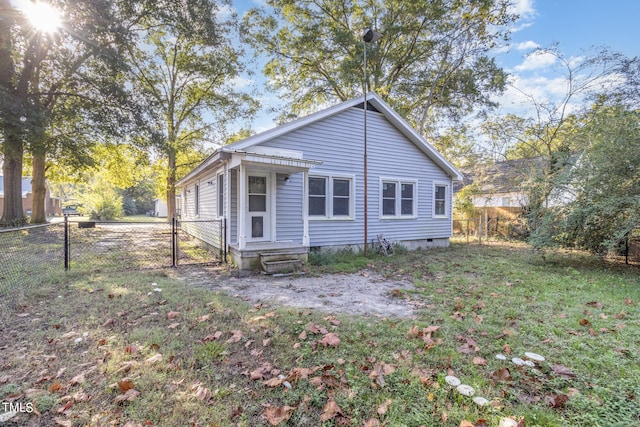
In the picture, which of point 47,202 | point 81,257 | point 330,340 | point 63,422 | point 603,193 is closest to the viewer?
point 63,422

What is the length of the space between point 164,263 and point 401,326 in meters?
6.21

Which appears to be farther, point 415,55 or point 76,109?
point 415,55

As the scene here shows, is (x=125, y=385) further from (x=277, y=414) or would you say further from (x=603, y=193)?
(x=603, y=193)

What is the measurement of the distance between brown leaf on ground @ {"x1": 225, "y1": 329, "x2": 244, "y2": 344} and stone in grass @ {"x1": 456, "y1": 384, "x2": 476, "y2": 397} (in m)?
2.09

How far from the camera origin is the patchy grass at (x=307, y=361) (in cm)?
210

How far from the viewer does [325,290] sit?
543 centimetres

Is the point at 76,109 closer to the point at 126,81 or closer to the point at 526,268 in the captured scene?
the point at 126,81

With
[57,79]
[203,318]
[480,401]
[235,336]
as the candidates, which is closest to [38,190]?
[57,79]

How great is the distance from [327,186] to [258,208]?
7.30ft

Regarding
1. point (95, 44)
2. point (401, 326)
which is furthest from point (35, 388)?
point (95, 44)

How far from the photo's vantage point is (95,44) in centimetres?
1112

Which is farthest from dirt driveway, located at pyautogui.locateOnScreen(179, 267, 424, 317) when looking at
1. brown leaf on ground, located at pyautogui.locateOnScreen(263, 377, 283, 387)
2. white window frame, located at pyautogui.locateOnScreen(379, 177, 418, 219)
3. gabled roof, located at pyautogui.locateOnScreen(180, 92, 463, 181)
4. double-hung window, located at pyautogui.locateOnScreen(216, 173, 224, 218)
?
white window frame, located at pyautogui.locateOnScreen(379, 177, 418, 219)

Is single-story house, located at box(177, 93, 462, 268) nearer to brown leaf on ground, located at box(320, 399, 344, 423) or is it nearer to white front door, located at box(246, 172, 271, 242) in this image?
white front door, located at box(246, 172, 271, 242)

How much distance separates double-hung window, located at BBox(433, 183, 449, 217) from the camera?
11.5 meters
